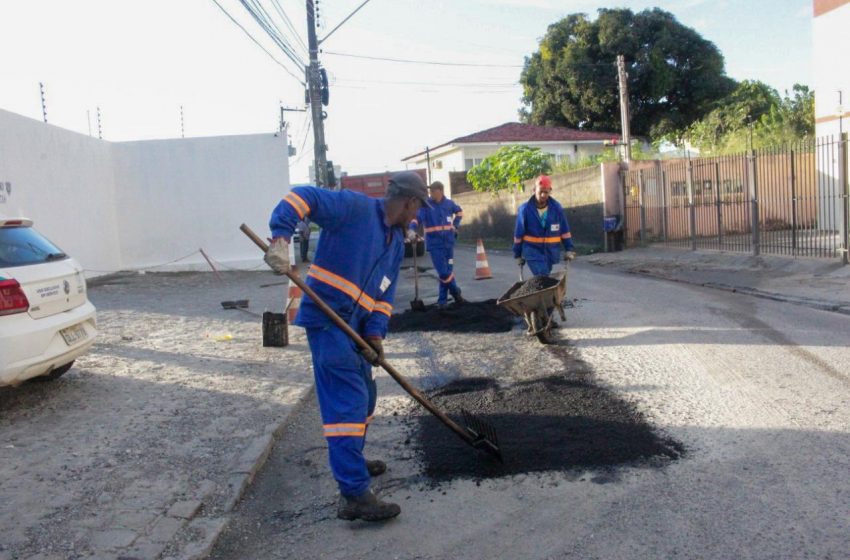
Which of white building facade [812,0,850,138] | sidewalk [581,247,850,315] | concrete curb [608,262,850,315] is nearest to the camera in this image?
concrete curb [608,262,850,315]

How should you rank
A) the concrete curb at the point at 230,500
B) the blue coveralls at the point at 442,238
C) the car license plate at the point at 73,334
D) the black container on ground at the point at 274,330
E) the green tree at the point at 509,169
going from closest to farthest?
the concrete curb at the point at 230,500, the car license plate at the point at 73,334, the black container on ground at the point at 274,330, the blue coveralls at the point at 442,238, the green tree at the point at 509,169

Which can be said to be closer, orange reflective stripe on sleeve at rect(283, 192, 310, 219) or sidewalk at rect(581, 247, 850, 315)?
orange reflective stripe on sleeve at rect(283, 192, 310, 219)

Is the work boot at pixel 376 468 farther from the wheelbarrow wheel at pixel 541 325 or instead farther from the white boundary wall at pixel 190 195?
the white boundary wall at pixel 190 195

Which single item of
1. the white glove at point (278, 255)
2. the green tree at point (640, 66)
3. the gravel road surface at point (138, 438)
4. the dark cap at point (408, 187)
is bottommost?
the gravel road surface at point (138, 438)

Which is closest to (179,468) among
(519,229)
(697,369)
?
(697,369)

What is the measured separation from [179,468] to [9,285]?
225cm

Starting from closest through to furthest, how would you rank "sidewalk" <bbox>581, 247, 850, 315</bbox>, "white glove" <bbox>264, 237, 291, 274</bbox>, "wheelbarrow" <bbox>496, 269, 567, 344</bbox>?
"white glove" <bbox>264, 237, 291, 274</bbox> < "wheelbarrow" <bbox>496, 269, 567, 344</bbox> < "sidewalk" <bbox>581, 247, 850, 315</bbox>

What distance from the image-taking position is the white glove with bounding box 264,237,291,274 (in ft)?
13.1

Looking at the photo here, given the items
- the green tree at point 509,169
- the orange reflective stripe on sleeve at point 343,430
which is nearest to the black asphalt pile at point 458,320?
the orange reflective stripe on sleeve at point 343,430

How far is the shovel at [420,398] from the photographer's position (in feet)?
13.3

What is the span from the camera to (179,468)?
16.2ft

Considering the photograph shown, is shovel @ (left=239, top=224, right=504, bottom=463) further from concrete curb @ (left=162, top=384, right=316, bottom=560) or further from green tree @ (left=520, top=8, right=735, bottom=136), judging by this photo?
green tree @ (left=520, top=8, right=735, bottom=136)

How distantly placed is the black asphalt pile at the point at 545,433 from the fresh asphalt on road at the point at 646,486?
0.43 ft

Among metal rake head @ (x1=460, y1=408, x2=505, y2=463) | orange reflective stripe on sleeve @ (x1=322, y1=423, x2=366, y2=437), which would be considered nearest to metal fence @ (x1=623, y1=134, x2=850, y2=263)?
metal rake head @ (x1=460, y1=408, x2=505, y2=463)
